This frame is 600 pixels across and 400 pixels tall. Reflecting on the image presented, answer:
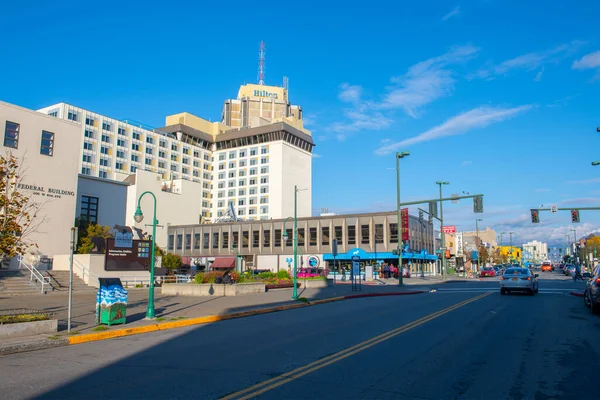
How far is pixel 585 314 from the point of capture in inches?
680

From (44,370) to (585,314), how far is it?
690 inches

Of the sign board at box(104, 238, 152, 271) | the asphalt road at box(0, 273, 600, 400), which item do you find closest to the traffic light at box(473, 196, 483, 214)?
the asphalt road at box(0, 273, 600, 400)

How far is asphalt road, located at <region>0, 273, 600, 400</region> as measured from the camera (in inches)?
275

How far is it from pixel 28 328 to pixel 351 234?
188ft

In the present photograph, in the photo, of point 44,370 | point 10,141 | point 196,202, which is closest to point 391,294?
point 44,370

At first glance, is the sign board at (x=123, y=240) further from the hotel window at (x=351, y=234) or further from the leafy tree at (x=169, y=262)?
the hotel window at (x=351, y=234)

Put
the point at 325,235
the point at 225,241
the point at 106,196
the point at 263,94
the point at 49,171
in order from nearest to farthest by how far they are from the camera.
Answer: the point at 49,171
the point at 106,196
the point at 325,235
the point at 225,241
the point at 263,94

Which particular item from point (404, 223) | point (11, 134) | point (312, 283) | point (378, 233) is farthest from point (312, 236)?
point (11, 134)

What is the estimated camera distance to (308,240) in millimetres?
70875

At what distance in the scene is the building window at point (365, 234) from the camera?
2608 inches

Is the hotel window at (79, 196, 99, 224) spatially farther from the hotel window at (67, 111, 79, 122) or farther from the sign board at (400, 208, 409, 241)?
the hotel window at (67, 111, 79, 122)

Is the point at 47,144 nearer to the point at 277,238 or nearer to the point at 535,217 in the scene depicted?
the point at 535,217

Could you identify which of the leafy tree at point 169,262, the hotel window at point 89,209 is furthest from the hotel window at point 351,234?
the hotel window at point 89,209

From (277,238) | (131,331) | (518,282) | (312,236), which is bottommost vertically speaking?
(131,331)
